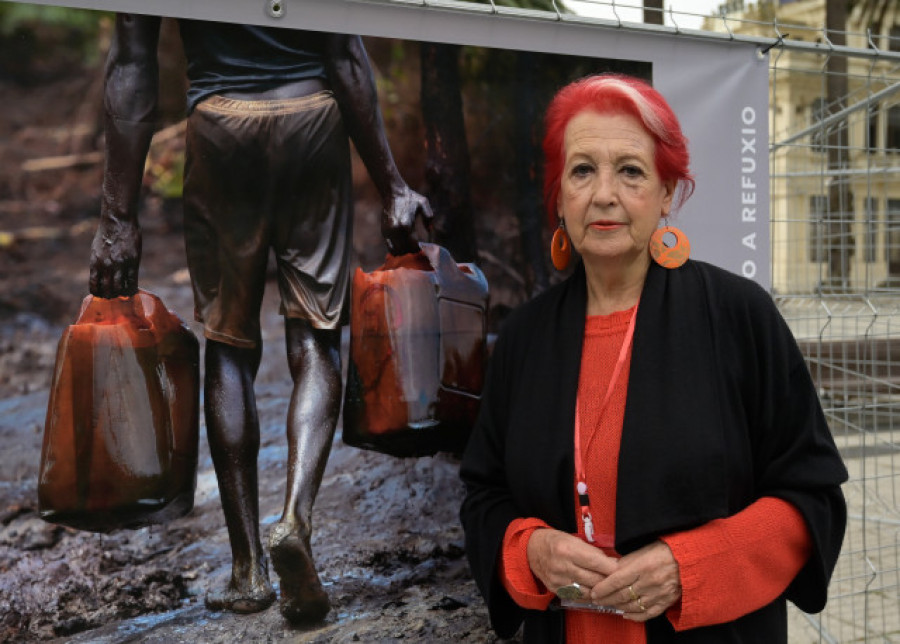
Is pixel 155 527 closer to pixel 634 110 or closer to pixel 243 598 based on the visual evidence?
pixel 243 598

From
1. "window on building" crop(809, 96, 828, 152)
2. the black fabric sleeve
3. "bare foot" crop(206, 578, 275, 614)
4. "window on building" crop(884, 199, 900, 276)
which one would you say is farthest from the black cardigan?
"window on building" crop(884, 199, 900, 276)

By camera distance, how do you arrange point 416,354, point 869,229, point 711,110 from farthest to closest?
point 869,229, point 711,110, point 416,354

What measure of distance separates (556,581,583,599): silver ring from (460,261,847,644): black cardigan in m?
0.11

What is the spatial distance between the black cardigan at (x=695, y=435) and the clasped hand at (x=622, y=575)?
0.12ft

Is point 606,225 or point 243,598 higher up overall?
point 606,225

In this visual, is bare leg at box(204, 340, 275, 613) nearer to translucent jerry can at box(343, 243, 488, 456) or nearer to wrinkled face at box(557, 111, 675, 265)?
translucent jerry can at box(343, 243, 488, 456)

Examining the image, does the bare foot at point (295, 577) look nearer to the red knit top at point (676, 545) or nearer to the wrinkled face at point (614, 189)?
the red knit top at point (676, 545)

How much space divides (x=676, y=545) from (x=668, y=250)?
61 cm

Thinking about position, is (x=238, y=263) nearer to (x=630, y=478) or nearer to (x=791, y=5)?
(x=630, y=478)

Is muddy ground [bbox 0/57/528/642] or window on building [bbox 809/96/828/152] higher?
window on building [bbox 809/96/828/152]

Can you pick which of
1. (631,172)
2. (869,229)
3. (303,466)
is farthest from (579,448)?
(869,229)

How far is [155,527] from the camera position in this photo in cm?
197

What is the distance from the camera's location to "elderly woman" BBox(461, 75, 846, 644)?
59.2 inches

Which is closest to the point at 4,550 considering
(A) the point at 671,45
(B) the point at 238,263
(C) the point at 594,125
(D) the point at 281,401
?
(D) the point at 281,401
